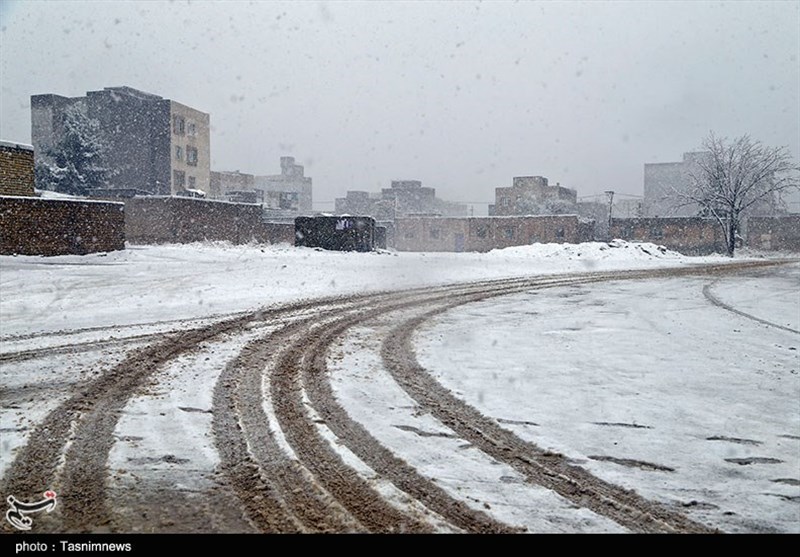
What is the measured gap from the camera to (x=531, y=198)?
71062 mm

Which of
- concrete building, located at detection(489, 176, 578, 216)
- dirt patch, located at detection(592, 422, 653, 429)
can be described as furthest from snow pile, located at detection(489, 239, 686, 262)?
concrete building, located at detection(489, 176, 578, 216)

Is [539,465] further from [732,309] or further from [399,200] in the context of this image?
[399,200]

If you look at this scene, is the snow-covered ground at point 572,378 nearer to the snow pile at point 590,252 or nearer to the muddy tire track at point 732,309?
the muddy tire track at point 732,309

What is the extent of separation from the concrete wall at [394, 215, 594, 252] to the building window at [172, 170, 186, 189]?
23.9 m

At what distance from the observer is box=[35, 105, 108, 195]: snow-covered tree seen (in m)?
44.4

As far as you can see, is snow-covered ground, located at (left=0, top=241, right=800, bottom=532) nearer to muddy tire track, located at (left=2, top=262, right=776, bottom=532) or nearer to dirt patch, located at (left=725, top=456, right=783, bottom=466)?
dirt patch, located at (left=725, top=456, right=783, bottom=466)

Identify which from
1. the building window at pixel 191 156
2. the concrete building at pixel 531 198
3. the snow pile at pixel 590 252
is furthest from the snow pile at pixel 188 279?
the concrete building at pixel 531 198

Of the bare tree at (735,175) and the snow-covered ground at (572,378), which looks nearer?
the snow-covered ground at (572,378)

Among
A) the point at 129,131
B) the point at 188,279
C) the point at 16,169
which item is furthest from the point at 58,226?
the point at 129,131

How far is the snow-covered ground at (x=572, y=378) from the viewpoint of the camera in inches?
152

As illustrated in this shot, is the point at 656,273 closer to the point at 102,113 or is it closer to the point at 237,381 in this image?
the point at 237,381

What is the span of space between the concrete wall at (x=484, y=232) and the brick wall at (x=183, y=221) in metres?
29.4

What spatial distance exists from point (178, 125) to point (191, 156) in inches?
142

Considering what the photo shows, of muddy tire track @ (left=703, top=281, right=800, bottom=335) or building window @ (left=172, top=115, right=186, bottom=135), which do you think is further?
building window @ (left=172, top=115, right=186, bottom=135)
